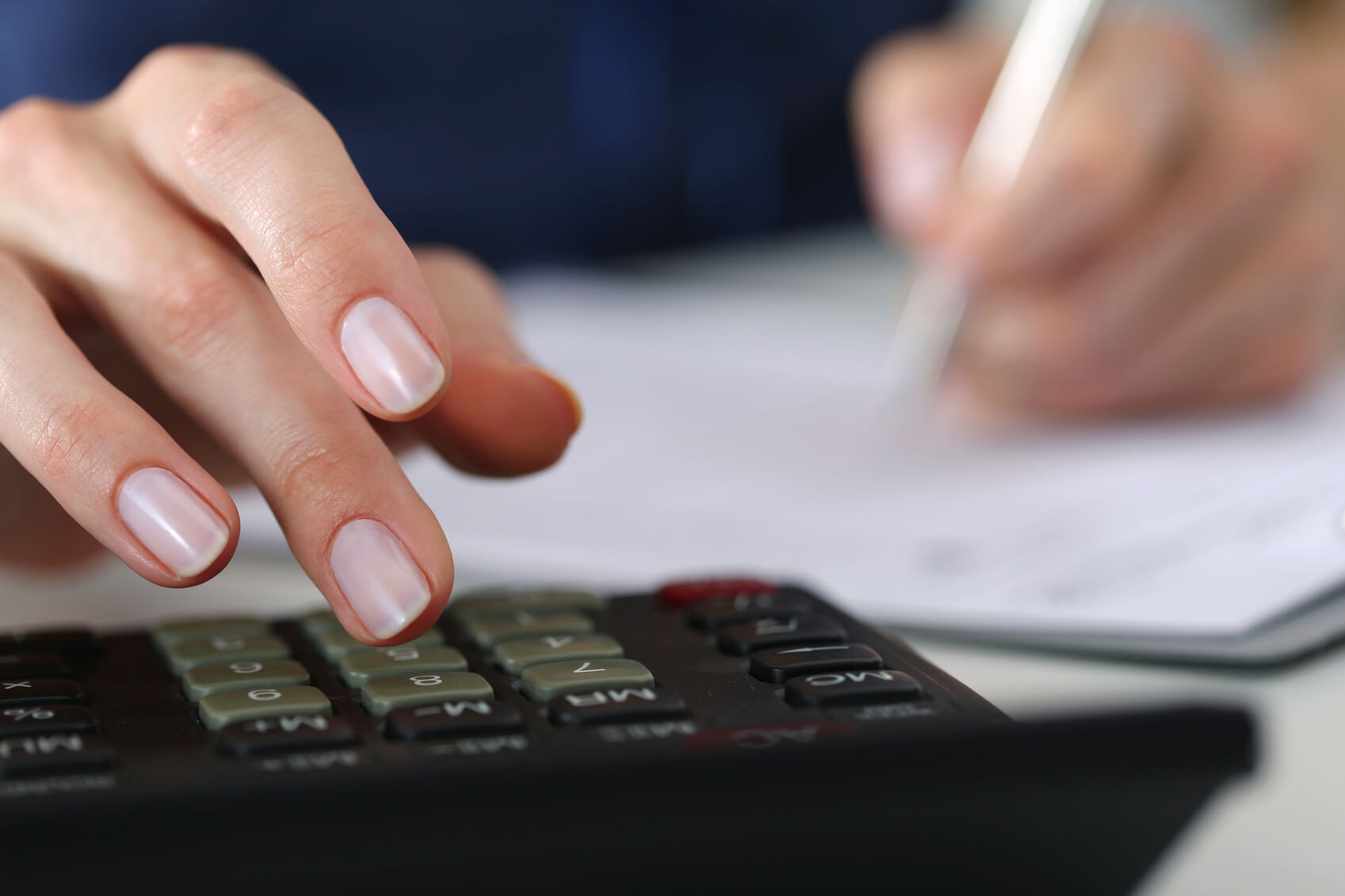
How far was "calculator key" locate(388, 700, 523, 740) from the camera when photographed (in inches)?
7.7

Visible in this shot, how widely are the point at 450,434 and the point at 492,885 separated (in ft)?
0.46

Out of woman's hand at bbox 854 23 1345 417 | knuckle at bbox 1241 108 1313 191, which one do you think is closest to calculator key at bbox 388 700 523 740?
woman's hand at bbox 854 23 1345 417

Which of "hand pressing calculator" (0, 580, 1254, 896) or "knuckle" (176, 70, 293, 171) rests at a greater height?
"knuckle" (176, 70, 293, 171)

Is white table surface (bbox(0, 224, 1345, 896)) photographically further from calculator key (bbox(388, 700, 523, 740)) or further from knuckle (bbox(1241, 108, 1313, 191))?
knuckle (bbox(1241, 108, 1313, 191))

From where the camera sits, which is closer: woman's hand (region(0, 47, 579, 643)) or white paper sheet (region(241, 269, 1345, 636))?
woman's hand (region(0, 47, 579, 643))

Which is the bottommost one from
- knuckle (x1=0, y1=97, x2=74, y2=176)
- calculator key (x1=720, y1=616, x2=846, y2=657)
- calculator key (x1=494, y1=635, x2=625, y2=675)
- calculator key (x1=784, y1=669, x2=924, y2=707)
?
calculator key (x1=784, y1=669, x2=924, y2=707)

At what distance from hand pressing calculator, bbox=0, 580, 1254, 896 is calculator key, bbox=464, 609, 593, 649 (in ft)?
0.06

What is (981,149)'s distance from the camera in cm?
60

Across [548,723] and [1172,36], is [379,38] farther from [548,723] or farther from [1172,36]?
[548,723]

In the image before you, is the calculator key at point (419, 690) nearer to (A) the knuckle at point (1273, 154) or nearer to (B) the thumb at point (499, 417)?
(B) the thumb at point (499, 417)

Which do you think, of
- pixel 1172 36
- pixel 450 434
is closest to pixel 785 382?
pixel 1172 36

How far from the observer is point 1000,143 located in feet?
1.93

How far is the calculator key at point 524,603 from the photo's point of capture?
27 centimetres

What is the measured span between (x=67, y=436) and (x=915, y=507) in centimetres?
28
